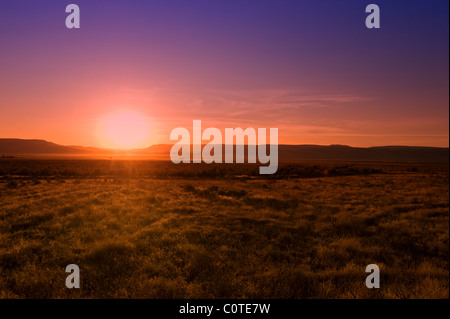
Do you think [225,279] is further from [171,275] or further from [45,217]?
[45,217]

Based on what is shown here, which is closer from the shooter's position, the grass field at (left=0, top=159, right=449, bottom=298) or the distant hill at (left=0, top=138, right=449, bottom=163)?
the grass field at (left=0, top=159, right=449, bottom=298)

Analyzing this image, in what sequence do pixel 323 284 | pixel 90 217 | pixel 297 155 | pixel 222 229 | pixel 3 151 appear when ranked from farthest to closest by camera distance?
1. pixel 297 155
2. pixel 90 217
3. pixel 222 229
4. pixel 3 151
5. pixel 323 284

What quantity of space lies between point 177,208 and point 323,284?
29.7ft

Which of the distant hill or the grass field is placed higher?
the distant hill

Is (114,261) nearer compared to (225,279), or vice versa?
(225,279)

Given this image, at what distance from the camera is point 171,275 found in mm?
6105

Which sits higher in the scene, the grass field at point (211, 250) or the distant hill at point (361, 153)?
the distant hill at point (361, 153)

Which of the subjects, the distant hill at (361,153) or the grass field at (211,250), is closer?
the grass field at (211,250)

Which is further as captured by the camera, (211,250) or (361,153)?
(361,153)

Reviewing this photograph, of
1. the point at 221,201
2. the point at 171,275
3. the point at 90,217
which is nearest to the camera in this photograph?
the point at 171,275

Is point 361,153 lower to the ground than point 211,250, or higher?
higher
